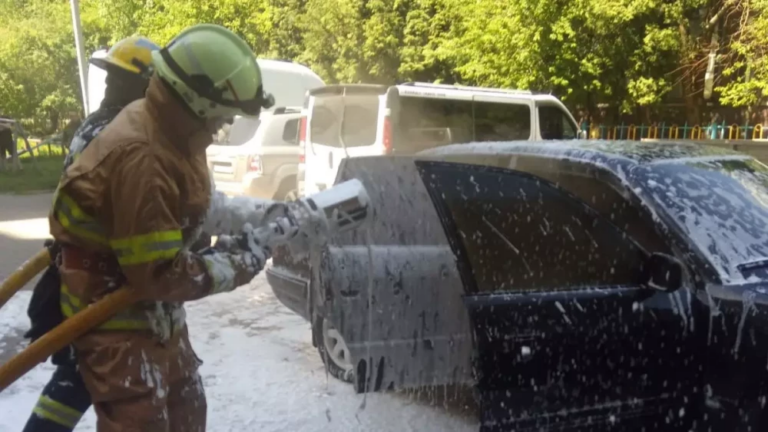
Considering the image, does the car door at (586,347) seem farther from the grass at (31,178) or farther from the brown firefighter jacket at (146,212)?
the grass at (31,178)

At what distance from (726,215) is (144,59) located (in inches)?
97.7

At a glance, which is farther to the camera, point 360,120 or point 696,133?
point 696,133

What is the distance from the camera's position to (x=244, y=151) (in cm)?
1147

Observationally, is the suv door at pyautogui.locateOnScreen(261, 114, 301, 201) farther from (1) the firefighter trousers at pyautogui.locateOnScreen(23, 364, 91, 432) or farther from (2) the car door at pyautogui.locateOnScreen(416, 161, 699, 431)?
(1) the firefighter trousers at pyautogui.locateOnScreen(23, 364, 91, 432)

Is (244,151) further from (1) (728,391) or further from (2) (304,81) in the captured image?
(1) (728,391)

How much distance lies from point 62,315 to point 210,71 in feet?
3.28

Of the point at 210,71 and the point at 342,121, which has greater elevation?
the point at 210,71

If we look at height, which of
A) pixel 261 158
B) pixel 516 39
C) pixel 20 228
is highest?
pixel 516 39

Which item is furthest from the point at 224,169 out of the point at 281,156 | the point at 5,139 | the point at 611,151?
the point at 5,139

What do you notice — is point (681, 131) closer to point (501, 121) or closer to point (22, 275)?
point (501, 121)

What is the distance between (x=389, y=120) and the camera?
9.46 metres

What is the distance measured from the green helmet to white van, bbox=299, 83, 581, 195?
6.74 m

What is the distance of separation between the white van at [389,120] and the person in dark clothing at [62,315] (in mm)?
5937

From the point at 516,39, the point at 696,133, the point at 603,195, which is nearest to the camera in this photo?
the point at 603,195
